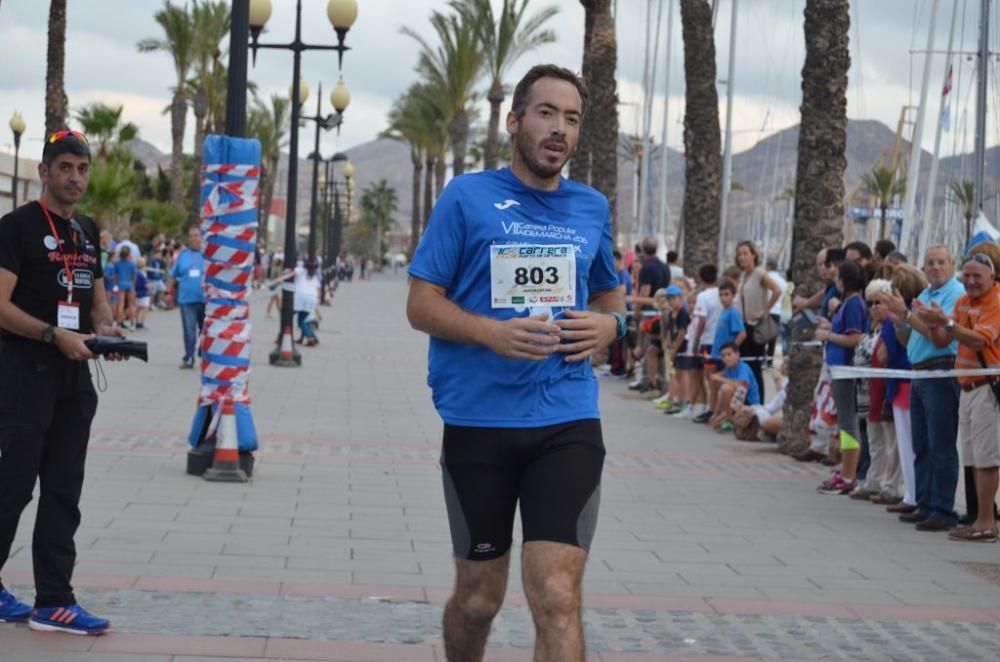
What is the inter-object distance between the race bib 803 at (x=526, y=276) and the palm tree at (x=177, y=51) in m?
54.8

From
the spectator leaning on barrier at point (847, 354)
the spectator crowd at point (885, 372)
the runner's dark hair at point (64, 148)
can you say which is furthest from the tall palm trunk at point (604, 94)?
the runner's dark hair at point (64, 148)

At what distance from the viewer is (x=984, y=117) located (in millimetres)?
33500

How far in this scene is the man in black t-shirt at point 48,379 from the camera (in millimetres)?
6480

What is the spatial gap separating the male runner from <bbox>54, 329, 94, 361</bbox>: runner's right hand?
2024 millimetres

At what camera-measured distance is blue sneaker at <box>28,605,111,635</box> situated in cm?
649

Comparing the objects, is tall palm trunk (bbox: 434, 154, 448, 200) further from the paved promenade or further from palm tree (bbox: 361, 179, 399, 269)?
palm tree (bbox: 361, 179, 399, 269)

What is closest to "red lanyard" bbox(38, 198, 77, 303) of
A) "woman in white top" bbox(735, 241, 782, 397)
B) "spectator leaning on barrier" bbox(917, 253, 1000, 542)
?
"spectator leaning on barrier" bbox(917, 253, 1000, 542)

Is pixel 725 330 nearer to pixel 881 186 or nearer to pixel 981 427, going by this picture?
pixel 981 427

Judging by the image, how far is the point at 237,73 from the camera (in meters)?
12.0

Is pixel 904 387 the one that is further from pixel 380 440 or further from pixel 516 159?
pixel 516 159

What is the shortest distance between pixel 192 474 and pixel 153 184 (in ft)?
216

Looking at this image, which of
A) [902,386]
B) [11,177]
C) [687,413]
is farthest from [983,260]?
[11,177]

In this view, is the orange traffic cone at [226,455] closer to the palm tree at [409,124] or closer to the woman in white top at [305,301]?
the woman in white top at [305,301]

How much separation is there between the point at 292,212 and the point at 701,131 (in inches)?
257
